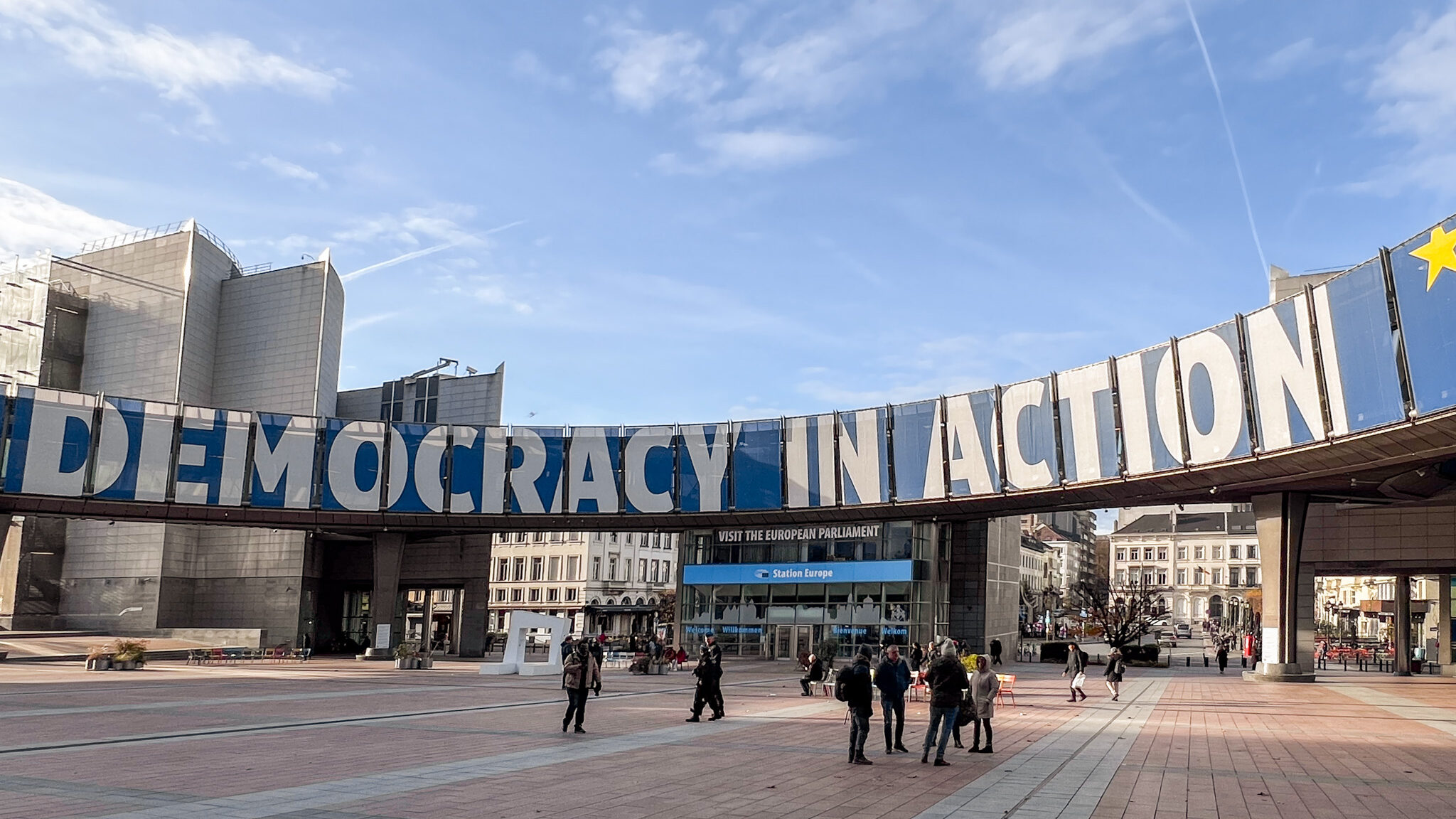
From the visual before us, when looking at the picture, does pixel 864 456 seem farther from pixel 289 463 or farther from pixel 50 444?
pixel 50 444

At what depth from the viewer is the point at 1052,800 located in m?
13.4

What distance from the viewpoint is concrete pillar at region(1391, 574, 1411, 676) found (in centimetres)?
5403

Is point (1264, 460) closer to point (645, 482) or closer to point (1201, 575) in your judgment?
point (645, 482)

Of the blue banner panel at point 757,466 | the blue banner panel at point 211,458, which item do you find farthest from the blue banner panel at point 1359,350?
the blue banner panel at point 211,458

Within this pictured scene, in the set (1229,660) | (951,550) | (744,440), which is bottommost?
(1229,660)

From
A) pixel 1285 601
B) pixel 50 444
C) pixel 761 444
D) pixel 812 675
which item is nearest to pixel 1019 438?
pixel 1285 601

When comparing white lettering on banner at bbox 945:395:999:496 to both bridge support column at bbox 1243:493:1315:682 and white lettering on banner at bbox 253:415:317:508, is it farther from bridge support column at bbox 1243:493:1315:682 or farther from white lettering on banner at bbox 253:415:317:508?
white lettering on banner at bbox 253:415:317:508

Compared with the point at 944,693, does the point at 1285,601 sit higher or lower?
higher

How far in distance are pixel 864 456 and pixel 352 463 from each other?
25320 mm

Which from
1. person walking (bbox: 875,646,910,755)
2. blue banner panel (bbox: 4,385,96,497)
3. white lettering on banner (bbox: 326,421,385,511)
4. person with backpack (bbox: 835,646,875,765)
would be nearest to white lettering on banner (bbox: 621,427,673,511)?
white lettering on banner (bbox: 326,421,385,511)

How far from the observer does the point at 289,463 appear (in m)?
54.5

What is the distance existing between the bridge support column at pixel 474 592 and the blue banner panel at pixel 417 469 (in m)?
10.6

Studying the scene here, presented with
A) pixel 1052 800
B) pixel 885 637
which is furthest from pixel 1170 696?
pixel 1052 800

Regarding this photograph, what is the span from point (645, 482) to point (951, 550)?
15874 millimetres
